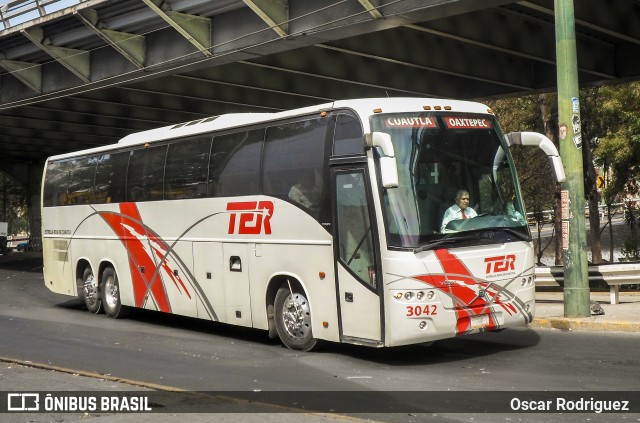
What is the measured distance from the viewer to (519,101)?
3378 centimetres

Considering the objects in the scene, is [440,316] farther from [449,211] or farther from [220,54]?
[220,54]

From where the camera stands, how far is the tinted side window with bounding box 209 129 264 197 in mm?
13641

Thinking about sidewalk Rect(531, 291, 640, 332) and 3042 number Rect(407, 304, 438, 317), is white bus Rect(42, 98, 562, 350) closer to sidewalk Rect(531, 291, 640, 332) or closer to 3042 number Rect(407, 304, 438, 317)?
3042 number Rect(407, 304, 438, 317)

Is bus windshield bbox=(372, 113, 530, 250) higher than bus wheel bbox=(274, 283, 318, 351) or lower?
higher

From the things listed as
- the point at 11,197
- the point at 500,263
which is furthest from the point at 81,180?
the point at 11,197

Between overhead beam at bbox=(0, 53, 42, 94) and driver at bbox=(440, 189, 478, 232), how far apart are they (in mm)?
19100

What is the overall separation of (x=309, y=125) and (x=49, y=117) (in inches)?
946

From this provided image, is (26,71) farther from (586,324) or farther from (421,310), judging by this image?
(421,310)

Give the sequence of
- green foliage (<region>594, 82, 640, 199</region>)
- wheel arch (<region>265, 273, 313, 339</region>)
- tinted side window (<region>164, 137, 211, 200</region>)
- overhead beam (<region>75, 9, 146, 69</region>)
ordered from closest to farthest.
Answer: wheel arch (<region>265, 273, 313, 339</region>), tinted side window (<region>164, 137, 211, 200</region>), overhead beam (<region>75, 9, 146, 69</region>), green foliage (<region>594, 82, 640, 199</region>)

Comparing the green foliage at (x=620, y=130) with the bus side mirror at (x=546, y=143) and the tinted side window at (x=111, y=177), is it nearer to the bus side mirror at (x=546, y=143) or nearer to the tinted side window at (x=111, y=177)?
the bus side mirror at (x=546, y=143)

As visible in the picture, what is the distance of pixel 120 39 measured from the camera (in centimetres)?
2311

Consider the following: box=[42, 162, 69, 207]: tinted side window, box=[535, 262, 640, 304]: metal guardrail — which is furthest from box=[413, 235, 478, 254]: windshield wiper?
box=[42, 162, 69, 207]: tinted side window

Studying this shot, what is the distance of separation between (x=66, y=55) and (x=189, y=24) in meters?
5.38

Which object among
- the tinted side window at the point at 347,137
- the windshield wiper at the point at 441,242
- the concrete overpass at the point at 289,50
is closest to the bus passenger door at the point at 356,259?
the tinted side window at the point at 347,137
